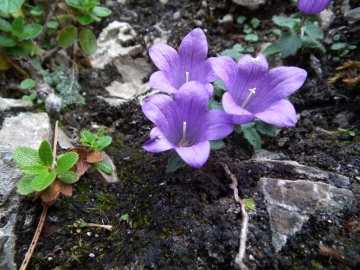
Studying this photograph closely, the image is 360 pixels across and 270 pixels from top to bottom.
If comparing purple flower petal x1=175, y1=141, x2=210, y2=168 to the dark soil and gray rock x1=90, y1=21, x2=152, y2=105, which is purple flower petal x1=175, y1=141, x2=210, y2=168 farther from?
gray rock x1=90, y1=21, x2=152, y2=105

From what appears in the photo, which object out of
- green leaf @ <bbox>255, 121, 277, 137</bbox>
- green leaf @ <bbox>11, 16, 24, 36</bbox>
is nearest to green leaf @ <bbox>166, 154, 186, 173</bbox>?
green leaf @ <bbox>255, 121, 277, 137</bbox>

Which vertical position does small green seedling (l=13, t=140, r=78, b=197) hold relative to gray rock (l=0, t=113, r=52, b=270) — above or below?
above

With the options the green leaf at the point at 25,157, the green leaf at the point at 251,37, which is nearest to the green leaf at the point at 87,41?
the green leaf at the point at 25,157

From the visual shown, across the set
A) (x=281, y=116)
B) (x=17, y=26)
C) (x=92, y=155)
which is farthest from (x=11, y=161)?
(x=281, y=116)

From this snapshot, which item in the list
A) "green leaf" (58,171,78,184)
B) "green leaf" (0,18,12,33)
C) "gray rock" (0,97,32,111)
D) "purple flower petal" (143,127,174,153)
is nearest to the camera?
"purple flower petal" (143,127,174,153)

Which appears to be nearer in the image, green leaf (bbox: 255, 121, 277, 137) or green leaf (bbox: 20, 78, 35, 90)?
green leaf (bbox: 255, 121, 277, 137)

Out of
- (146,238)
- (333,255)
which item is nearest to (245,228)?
(333,255)
